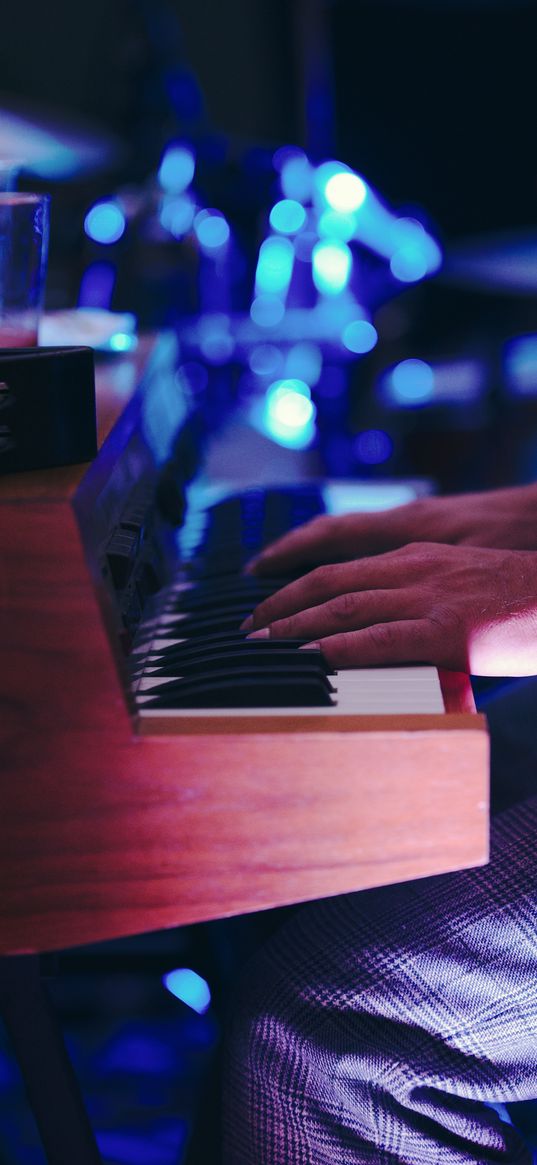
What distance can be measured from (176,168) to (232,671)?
210 cm

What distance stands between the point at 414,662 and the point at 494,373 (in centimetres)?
292

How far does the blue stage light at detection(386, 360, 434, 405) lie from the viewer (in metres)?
3.55

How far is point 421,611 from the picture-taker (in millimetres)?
738

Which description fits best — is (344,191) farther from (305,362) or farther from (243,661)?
(243,661)

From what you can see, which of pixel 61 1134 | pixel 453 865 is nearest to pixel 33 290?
pixel 453 865

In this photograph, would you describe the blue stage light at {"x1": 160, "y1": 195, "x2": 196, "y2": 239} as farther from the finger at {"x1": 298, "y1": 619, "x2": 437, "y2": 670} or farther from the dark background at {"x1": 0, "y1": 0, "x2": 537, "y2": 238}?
the finger at {"x1": 298, "y1": 619, "x2": 437, "y2": 670}

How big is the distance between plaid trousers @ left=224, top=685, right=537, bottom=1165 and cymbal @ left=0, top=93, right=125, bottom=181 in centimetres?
75

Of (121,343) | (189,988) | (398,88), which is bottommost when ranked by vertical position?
(189,988)

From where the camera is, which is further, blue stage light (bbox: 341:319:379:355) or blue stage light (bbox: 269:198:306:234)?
blue stage light (bbox: 341:319:379:355)

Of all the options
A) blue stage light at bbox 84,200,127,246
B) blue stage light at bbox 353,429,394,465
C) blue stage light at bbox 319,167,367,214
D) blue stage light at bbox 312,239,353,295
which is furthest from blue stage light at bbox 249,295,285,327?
blue stage light at bbox 84,200,127,246

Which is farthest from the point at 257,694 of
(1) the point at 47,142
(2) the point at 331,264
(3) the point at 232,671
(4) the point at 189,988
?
(2) the point at 331,264

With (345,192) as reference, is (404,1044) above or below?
below

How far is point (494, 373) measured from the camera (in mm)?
3449

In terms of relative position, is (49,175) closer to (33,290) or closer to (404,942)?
(33,290)
